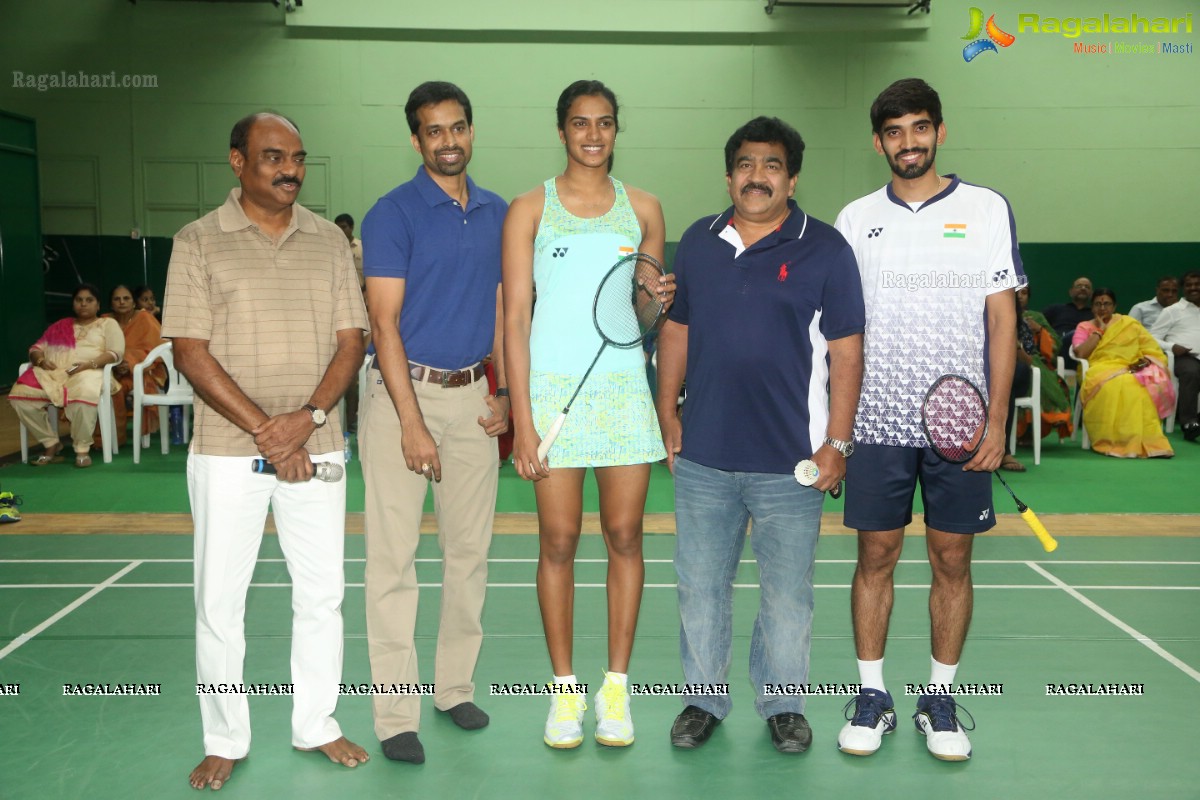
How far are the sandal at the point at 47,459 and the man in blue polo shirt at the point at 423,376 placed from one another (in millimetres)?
8068

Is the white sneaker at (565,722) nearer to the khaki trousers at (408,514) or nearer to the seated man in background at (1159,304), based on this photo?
the khaki trousers at (408,514)

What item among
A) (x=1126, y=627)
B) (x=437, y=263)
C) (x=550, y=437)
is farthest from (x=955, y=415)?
(x=1126, y=627)

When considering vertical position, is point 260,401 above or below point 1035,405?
above

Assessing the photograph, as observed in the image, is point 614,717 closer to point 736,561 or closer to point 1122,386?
point 736,561

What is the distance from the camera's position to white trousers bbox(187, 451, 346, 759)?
353 centimetres

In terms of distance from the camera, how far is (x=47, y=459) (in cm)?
1062

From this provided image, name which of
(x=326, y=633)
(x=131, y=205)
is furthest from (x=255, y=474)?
(x=131, y=205)

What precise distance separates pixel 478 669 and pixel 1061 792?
93.7 inches

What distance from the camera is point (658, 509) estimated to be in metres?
8.66

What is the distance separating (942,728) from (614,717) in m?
1.15

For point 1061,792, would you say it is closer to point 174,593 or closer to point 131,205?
point 174,593

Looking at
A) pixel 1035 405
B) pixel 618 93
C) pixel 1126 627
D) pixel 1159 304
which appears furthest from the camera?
pixel 618 93

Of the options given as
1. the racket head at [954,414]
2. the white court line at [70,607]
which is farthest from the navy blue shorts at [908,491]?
the white court line at [70,607]

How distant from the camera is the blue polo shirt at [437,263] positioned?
3719 mm
